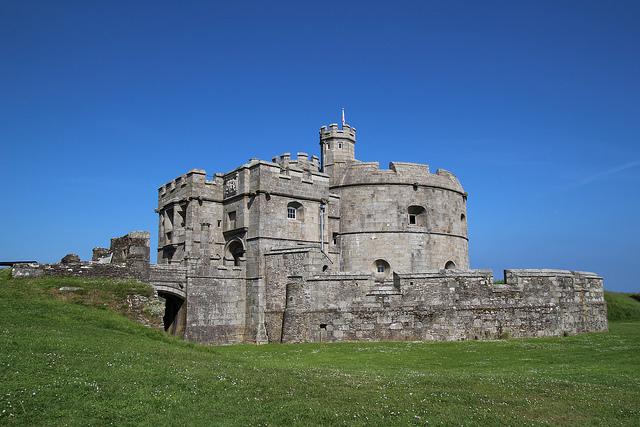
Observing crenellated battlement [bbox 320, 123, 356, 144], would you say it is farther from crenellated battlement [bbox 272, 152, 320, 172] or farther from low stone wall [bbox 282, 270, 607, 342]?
low stone wall [bbox 282, 270, 607, 342]

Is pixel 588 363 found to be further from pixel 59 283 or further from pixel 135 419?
pixel 59 283

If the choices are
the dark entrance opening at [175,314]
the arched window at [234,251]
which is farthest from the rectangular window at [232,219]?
the dark entrance opening at [175,314]

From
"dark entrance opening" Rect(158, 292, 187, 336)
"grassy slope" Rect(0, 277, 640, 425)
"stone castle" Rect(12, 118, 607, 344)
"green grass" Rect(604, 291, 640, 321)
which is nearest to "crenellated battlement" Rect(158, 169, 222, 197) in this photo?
"stone castle" Rect(12, 118, 607, 344)

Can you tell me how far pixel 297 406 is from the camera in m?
11.3

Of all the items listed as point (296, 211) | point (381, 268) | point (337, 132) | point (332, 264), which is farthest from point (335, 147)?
point (332, 264)

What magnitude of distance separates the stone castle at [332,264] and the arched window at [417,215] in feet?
0.31

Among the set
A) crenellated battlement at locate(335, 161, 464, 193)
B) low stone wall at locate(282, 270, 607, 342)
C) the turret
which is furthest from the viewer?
the turret

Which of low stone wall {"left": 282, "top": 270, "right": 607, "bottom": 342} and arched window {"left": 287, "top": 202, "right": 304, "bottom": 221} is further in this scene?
arched window {"left": 287, "top": 202, "right": 304, "bottom": 221}

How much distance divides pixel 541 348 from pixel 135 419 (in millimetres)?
18115

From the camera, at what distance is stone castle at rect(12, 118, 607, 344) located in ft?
97.0

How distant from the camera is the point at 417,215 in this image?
40312 mm

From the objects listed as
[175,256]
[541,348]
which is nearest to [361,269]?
[175,256]

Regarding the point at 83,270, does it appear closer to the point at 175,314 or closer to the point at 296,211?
the point at 175,314

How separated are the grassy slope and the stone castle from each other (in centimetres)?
932
